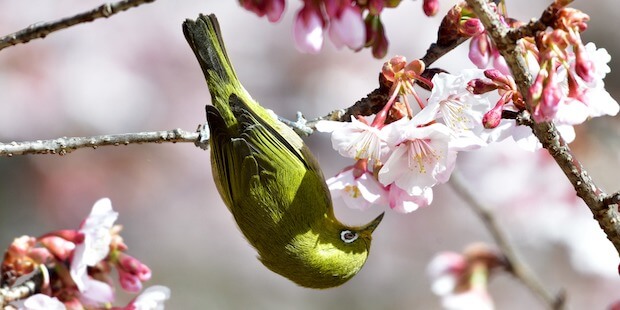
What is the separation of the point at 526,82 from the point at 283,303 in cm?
540

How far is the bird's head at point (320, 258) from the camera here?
343 centimetres

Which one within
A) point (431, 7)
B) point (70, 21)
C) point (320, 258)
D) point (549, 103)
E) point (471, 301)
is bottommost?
point (471, 301)

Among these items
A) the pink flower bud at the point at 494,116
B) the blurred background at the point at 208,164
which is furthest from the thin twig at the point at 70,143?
the blurred background at the point at 208,164

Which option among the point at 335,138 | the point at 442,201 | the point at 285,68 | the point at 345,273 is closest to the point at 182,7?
the point at 285,68

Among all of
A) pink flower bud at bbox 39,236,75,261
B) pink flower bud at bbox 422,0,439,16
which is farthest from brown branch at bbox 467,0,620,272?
pink flower bud at bbox 39,236,75,261

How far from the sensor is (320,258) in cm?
346

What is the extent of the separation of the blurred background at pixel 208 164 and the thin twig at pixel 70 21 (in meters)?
3.61

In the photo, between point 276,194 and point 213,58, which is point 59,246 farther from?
point 213,58

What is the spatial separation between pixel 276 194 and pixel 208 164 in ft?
10.8

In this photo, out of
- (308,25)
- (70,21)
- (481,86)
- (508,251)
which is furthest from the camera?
(508,251)

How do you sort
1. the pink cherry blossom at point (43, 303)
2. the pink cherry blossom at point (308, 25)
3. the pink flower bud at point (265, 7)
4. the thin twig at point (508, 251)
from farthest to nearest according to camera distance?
1. the thin twig at point (508, 251)
2. the pink cherry blossom at point (43, 303)
3. the pink cherry blossom at point (308, 25)
4. the pink flower bud at point (265, 7)

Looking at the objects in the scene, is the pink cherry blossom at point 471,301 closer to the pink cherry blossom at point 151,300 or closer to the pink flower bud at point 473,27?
the pink cherry blossom at point 151,300

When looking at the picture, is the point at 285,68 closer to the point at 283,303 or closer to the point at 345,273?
the point at 283,303

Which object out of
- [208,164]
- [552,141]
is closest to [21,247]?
[552,141]
